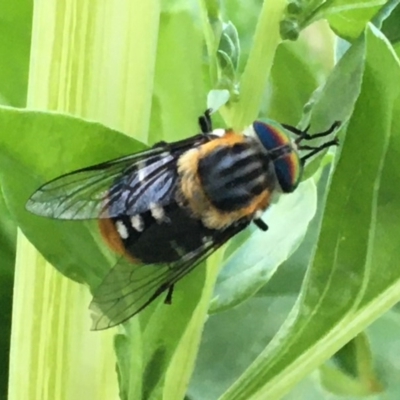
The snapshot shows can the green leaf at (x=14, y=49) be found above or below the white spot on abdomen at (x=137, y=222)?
above

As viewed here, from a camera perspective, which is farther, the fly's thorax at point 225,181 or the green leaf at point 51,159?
the fly's thorax at point 225,181

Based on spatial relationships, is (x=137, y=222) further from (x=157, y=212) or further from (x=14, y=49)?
(x=14, y=49)

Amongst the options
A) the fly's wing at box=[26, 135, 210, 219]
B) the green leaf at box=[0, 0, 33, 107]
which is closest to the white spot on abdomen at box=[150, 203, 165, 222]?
the fly's wing at box=[26, 135, 210, 219]

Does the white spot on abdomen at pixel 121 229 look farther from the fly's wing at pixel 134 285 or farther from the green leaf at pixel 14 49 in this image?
the green leaf at pixel 14 49

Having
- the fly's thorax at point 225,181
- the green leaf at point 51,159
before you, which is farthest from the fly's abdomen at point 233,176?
the green leaf at point 51,159

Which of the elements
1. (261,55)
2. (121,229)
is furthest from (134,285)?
(261,55)

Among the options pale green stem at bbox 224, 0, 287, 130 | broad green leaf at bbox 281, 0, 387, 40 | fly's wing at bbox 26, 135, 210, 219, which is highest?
broad green leaf at bbox 281, 0, 387, 40

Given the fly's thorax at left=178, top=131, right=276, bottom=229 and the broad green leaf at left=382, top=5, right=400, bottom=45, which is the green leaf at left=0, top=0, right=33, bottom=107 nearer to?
the fly's thorax at left=178, top=131, right=276, bottom=229

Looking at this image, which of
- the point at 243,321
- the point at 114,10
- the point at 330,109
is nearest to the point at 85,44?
the point at 114,10
